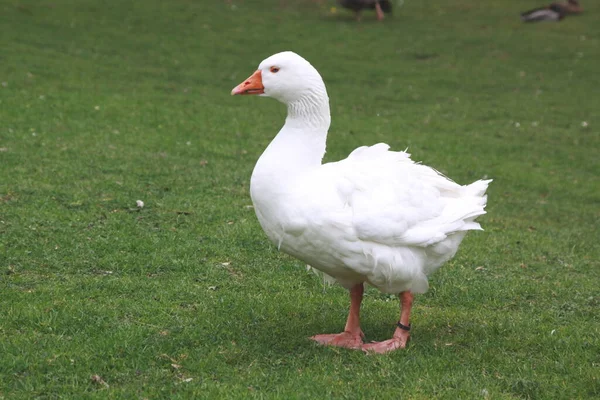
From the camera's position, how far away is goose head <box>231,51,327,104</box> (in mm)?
5477

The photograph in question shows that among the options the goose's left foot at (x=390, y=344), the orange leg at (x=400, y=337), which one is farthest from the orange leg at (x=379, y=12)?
the goose's left foot at (x=390, y=344)

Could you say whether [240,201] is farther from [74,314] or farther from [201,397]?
[201,397]

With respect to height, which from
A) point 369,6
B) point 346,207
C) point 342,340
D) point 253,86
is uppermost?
point 369,6

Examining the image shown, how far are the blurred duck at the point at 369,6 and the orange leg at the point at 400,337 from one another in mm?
20491

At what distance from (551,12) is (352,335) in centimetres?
2273

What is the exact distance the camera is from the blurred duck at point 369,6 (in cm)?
2500

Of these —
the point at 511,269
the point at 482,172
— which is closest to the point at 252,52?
the point at 482,172

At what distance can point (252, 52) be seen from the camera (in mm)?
21094

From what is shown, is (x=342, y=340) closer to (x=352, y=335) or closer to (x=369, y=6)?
(x=352, y=335)

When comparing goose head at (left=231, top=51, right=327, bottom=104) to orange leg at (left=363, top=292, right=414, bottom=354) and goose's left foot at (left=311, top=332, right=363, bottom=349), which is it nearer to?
orange leg at (left=363, top=292, right=414, bottom=354)

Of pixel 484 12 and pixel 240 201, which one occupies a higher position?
pixel 484 12

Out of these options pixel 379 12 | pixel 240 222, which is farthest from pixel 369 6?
pixel 240 222

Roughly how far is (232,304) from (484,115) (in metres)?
11.8

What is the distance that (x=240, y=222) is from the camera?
340 inches
